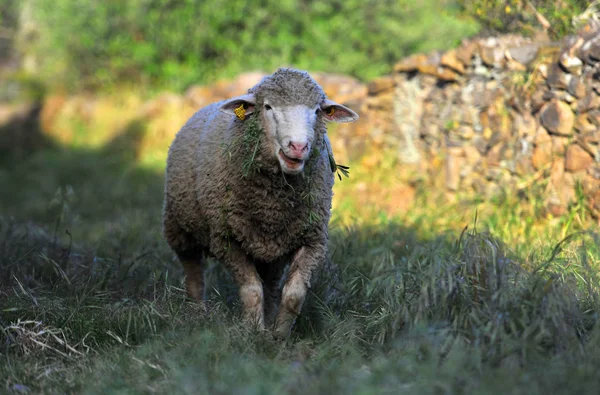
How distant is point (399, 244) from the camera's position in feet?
19.3

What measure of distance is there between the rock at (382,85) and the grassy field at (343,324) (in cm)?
→ 341

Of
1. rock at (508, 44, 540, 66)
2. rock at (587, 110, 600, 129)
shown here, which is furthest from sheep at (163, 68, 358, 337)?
rock at (508, 44, 540, 66)

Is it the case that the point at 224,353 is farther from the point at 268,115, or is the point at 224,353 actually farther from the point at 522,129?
the point at 522,129

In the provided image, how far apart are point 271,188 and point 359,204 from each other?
3863mm

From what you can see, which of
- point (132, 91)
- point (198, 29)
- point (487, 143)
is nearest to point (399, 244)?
point (487, 143)

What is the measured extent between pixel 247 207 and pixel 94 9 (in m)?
12.2

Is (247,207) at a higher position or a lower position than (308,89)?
lower

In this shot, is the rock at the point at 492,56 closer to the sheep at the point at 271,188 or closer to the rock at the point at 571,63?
the rock at the point at 571,63

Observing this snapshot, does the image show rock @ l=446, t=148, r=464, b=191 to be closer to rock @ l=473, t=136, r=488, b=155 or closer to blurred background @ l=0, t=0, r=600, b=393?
blurred background @ l=0, t=0, r=600, b=393

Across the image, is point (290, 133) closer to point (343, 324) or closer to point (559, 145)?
point (343, 324)

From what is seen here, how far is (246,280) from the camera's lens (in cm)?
458

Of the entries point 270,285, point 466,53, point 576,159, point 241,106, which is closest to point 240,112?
point 241,106

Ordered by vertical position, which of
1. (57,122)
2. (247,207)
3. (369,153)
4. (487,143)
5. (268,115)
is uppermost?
(268,115)

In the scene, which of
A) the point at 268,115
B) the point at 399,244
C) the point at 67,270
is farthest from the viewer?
the point at 399,244
